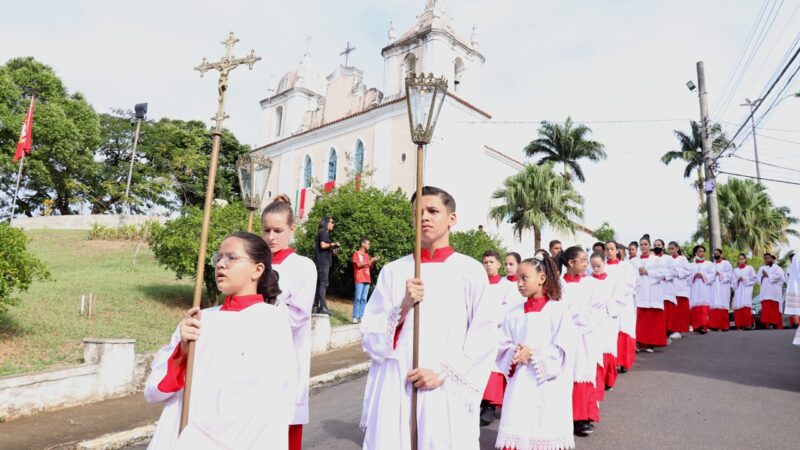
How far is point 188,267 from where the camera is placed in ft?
39.8

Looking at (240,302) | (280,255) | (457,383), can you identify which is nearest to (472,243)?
(280,255)

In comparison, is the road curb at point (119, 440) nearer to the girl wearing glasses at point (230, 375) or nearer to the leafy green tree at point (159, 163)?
the girl wearing glasses at point (230, 375)

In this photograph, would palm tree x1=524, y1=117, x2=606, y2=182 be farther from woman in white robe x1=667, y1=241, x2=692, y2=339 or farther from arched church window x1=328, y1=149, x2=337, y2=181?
woman in white robe x1=667, y1=241, x2=692, y2=339

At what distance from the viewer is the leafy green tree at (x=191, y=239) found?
12.2 m

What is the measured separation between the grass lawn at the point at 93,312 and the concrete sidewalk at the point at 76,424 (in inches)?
54.7

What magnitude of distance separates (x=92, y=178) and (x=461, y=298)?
4450 centimetres

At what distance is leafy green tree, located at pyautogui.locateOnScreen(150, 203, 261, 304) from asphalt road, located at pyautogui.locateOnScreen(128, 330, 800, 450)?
5.18m

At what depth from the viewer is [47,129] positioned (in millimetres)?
34656

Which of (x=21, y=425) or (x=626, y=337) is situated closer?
(x=21, y=425)

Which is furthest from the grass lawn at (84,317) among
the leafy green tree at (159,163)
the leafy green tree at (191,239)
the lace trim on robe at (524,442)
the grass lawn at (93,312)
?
the leafy green tree at (159,163)

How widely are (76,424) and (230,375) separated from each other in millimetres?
4078

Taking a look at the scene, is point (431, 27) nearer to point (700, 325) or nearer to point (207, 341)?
point (700, 325)

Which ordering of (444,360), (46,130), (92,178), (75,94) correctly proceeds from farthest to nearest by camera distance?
(92,178), (75,94), (46,130), (444,360)

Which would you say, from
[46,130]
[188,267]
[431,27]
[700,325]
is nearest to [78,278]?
[188,267]
